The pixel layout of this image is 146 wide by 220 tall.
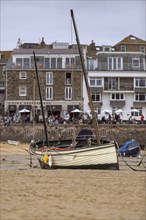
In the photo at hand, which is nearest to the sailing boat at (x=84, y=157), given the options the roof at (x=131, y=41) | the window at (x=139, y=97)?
the window at (x=139, y=97)

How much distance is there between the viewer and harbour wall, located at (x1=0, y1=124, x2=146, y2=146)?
214 ft

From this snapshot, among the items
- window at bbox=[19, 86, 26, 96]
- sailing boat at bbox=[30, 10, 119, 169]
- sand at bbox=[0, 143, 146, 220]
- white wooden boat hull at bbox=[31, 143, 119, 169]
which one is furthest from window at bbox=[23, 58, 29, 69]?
sand at bbox=[0, 143, 146, 220]

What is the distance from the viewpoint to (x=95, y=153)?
27.9 metres

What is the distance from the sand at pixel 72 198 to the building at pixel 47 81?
200 ft

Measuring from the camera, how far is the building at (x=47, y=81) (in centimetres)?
8362

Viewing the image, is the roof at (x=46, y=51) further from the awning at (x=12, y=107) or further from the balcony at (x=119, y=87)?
the awning at (x=12, y=107)

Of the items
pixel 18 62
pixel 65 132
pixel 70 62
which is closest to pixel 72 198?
pixel 65 132

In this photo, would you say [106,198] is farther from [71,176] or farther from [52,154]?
[52,154]

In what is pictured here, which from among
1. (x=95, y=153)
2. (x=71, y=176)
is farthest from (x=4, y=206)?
(x=95, y=153)

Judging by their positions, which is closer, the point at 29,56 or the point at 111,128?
the point at 111,128

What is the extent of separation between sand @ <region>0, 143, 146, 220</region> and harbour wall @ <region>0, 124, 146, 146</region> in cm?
4272

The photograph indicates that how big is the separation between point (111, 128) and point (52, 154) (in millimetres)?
37089

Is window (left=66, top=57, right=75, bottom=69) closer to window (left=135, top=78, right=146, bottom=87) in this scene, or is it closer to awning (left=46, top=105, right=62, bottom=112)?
awning (left=46, top=105, right=62, bottom=112)

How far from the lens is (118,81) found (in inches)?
3401
